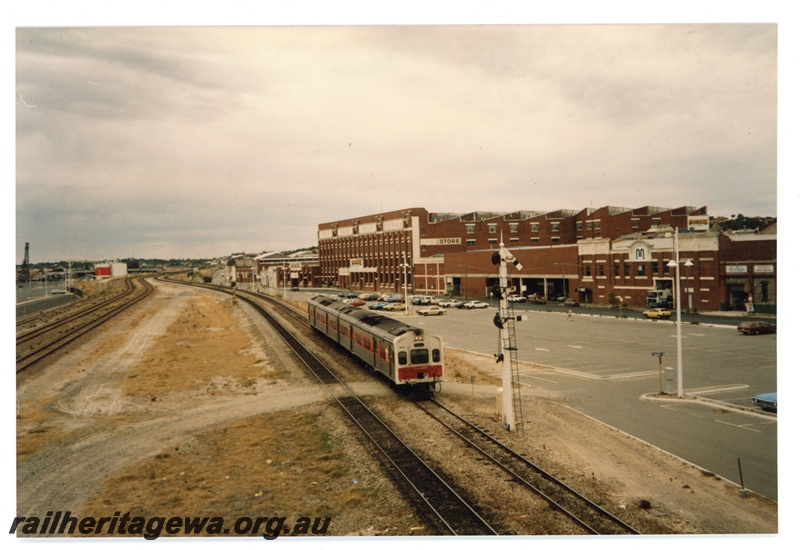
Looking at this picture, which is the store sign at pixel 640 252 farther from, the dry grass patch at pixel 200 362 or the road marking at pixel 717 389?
the dry grass patch at pixel 200 362

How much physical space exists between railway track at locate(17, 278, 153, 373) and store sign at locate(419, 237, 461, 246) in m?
53.6

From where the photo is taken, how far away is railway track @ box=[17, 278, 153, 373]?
36044 mm

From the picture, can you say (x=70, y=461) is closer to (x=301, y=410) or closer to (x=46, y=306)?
(x=301, y=410)

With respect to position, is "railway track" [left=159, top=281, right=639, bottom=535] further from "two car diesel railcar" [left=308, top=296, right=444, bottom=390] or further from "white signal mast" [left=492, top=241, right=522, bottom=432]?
"two car diesel railcar" [left=308, top=296, right=444, bottom=390]

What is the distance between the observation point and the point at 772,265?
179 feet

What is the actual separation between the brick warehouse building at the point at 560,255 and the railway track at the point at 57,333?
37.3 meters

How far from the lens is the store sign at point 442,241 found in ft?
336

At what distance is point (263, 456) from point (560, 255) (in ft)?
223

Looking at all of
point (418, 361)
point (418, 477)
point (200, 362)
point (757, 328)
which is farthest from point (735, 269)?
point (418, 477)

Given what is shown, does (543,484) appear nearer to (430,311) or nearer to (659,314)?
(659,314)

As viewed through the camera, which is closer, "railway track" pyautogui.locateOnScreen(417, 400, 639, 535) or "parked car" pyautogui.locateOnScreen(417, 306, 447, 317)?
"railway track" pyautogui.locateOnScreen(417, 400, 639, 535)

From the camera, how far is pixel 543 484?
1532cm

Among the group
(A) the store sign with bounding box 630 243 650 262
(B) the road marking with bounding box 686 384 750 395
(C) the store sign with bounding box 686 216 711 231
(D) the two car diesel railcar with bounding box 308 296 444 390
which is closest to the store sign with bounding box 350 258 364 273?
(A) the store sign with bounding box 630 243 650 262

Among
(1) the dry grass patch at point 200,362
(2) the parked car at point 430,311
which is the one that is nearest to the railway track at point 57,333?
(1) the dry grass patch at point 200,362
